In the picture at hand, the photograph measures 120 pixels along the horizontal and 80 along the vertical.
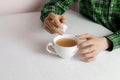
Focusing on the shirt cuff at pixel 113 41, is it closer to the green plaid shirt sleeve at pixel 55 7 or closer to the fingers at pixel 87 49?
the fingers at pixel 87 49

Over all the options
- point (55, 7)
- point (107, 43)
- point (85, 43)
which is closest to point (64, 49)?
point (85, 43)

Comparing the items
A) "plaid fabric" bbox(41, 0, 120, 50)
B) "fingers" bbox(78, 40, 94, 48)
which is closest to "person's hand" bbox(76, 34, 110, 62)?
"fingers" bbox(78, 40, 94, 48)

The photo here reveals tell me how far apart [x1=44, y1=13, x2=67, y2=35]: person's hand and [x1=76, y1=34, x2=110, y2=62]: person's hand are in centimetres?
9

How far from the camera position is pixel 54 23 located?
85cm

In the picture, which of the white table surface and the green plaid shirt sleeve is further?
the green plaid shirt sleeve

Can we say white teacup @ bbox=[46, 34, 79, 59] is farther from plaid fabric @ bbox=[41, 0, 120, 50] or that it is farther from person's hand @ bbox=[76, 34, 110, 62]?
plaid fabric @ bbox=[41, 0, 120, 50]

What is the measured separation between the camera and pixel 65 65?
2.36 feet

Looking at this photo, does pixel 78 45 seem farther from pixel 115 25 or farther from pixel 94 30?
pixel 115 25

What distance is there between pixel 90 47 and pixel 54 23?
17 centimetres

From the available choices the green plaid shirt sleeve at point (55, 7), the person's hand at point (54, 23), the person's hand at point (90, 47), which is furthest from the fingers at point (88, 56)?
the green plaid shirt sleeve at point (55, 7)

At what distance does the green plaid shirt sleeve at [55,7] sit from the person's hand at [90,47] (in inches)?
10.2

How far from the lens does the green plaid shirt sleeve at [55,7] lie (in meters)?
0.97

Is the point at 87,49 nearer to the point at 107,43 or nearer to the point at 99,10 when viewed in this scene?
Answer: the point at 107,43

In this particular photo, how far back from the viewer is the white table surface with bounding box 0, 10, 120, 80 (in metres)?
0.68
